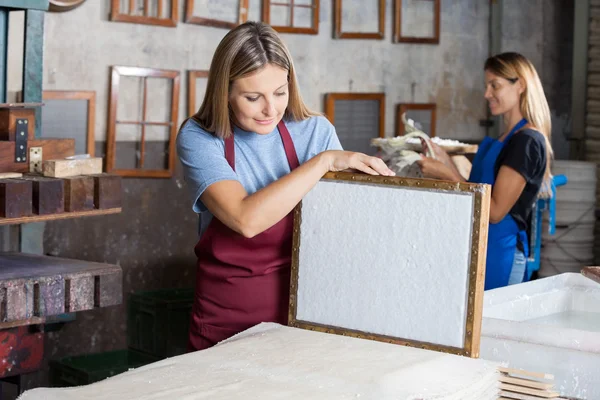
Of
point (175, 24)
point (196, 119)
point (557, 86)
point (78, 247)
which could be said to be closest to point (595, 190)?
point (557, 86)

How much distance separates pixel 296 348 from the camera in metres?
2.32

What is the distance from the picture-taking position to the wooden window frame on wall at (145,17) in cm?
504

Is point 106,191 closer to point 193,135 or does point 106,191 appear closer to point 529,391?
point 193,135

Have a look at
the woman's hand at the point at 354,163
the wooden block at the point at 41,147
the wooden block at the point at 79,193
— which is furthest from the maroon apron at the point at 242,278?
the wooden block at the point at 41,147

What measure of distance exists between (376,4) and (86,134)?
2.29 metres

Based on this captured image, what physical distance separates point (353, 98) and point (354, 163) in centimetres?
374

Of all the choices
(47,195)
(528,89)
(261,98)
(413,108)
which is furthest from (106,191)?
(413,108)

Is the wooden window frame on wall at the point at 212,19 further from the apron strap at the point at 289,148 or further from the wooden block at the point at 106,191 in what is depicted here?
the apron strap at the point at 289,148

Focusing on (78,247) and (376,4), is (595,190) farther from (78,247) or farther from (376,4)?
(78,247)

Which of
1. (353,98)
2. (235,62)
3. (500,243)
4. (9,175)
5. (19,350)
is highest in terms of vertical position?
(353,98)

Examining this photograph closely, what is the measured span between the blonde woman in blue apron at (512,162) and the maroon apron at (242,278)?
1725mm

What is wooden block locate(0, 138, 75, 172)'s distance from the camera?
11.8ft

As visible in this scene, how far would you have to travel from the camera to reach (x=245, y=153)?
2764 mm

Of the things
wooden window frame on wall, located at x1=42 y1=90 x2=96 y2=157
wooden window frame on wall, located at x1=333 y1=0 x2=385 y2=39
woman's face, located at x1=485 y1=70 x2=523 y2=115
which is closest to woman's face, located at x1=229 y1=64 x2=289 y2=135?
woman's face, located at x1=485 y1=70 x2=523 y2=115
